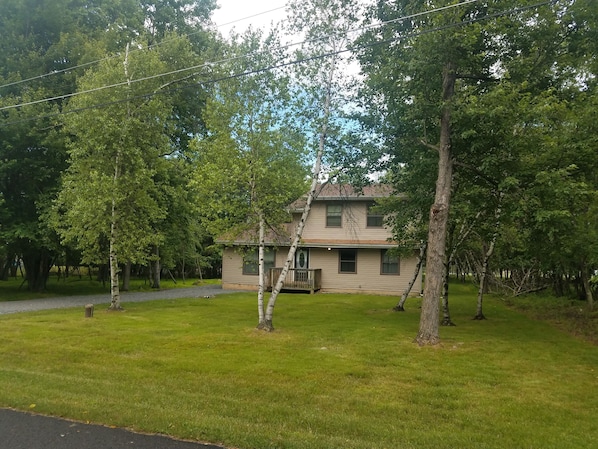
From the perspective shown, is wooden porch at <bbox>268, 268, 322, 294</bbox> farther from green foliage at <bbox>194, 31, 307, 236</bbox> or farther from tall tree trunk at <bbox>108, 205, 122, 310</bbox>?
green foliage at <bbox>194, 31, 307, 236</bbox>

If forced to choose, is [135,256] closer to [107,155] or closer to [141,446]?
[107,155]

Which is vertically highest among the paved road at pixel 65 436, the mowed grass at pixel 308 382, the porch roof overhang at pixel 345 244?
the porch roof overhang at pixel 345 244

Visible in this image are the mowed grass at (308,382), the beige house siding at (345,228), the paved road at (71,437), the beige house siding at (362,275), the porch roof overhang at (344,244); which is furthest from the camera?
the beige house siding at (345,228)

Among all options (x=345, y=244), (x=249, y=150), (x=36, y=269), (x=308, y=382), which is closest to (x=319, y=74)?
(x=249, y=150)

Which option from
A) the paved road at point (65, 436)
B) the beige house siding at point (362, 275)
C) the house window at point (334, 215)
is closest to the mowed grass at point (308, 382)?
the paved road at point (65, 436)

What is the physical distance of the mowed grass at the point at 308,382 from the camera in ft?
15.7

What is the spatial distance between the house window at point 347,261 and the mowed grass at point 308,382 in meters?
11.0

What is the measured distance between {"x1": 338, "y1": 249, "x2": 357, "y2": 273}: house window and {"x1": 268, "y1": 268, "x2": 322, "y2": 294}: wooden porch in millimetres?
1239

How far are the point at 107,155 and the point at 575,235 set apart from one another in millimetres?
14459

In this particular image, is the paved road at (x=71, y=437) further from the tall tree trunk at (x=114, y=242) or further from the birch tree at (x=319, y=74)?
the tall tree trunk at (x=114, y=242)

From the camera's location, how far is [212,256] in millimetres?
39094

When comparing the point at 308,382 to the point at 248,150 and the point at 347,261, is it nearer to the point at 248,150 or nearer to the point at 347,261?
the point at 248,150

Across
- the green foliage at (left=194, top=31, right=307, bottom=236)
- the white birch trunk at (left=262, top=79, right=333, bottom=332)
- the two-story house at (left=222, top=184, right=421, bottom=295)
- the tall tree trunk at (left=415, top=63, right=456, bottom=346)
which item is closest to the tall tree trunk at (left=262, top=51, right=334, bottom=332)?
the white birch trunk at (left=262, top=79, right=333, bottom=332)

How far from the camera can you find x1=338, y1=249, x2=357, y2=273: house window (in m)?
23.6
